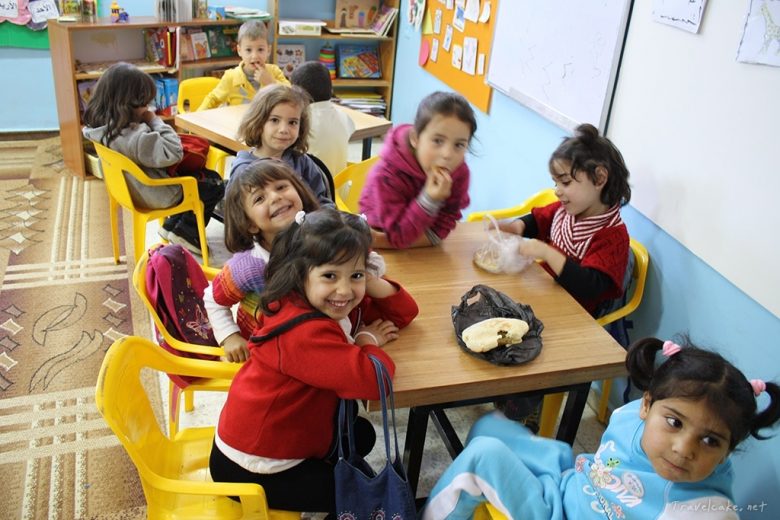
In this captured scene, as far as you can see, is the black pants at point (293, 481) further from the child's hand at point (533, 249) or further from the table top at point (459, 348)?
the child's hand at point (533, 249)

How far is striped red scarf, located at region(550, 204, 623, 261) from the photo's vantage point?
2141 mm

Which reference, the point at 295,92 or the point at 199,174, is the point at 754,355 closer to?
the point at 295,92

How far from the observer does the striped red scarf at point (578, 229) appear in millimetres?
2141

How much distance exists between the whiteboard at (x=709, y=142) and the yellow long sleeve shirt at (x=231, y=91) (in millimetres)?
2291

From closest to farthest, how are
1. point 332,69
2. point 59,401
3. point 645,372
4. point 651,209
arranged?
1. point 645,372
2. point 651,209
3. point 59,401
4. point 332,69

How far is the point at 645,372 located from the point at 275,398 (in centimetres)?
82

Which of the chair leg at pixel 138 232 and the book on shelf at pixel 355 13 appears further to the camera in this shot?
the book on shelf at pixel 355 13

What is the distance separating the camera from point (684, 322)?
2.16 metres

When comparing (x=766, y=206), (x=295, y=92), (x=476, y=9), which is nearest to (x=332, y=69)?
(x=476, y=9)

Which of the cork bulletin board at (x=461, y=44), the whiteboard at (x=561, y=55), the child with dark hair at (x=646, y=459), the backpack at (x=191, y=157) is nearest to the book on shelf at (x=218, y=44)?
the cork bulletin board at (x=461, y=44)

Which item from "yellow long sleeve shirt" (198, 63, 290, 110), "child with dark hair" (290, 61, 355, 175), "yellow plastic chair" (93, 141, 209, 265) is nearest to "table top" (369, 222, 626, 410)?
"child with dark hair" (290, 61, 355, 175)

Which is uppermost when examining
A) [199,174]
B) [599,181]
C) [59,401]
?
[599,181]

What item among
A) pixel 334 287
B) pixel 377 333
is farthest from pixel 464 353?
pixel 334 287

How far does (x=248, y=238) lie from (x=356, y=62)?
12.0ft
